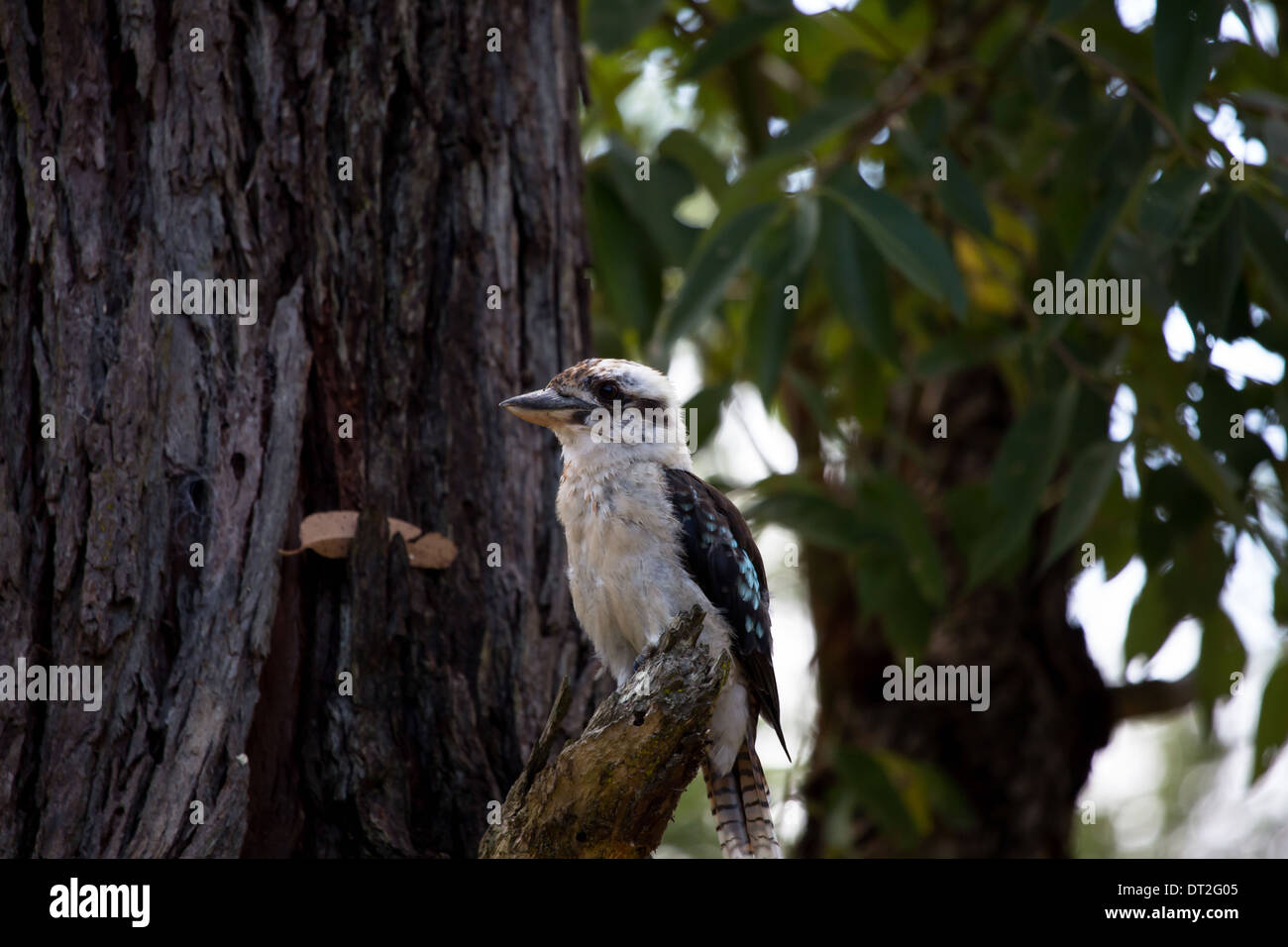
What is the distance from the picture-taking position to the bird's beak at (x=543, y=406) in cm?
Answer: 313

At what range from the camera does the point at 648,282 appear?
425 cm

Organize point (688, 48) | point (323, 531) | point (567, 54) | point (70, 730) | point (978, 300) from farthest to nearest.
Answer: point (978, 300) → point (688, 48) → point (567, 54) → point (323, 531) → point (70, 730)

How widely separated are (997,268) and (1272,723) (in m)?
1.80

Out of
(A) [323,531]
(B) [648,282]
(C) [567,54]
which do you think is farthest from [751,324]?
(A) [323,531]

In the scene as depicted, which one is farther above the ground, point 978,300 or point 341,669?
point 978,300

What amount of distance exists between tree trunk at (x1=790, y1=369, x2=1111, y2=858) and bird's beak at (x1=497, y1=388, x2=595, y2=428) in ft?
8.14

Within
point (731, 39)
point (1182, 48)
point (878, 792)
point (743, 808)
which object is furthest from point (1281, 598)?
point (731, 39)

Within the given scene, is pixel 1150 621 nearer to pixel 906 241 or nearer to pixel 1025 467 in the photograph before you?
pixel 1025 467

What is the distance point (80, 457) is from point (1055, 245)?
3.28 m

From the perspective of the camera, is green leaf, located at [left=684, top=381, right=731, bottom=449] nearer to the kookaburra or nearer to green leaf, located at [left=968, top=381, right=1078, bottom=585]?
the kookaburra

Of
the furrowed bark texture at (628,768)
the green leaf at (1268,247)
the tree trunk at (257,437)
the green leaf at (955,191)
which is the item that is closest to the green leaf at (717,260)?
the tree trunk at (257,437)
